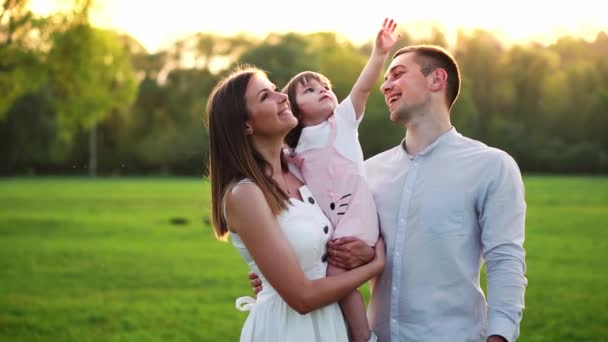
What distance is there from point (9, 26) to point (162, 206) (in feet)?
33.1

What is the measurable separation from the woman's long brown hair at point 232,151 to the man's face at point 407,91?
2.34ft

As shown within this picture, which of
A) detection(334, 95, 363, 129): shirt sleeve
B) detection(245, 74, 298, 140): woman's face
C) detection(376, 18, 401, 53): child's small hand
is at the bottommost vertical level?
detection(334, 95, 363, 129): shirt sleeve

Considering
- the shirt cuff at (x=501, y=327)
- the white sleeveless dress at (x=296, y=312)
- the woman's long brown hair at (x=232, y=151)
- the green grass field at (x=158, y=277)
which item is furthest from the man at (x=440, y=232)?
the green grass field at (x=158, y=277)

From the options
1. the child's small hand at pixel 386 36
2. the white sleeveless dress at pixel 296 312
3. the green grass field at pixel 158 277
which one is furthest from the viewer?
the green grass field at pixel 158 277

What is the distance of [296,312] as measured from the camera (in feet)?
12.0

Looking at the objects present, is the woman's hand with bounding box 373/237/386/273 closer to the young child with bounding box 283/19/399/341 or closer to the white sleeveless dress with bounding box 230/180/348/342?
the young child with bounding box 283/19/399/341

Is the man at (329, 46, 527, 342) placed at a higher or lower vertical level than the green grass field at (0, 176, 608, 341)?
higher

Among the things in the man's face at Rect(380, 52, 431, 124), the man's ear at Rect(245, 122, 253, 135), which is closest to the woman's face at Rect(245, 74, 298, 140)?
the man's ear at Rect(245, 122, 253, 135)

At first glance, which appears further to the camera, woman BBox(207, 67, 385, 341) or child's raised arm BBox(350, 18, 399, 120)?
child's raised arm BBox(350, 18, 399, 120)

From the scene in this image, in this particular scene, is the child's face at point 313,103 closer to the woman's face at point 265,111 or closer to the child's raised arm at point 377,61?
the child's raised arm at point 377,61

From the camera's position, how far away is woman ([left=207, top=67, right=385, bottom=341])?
3490mm

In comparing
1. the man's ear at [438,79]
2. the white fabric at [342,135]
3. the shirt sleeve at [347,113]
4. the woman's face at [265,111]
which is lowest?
the white fabric at [342,135]

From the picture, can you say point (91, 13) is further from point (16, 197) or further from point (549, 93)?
point (549, 93)

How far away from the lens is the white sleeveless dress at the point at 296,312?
11.8 ft
